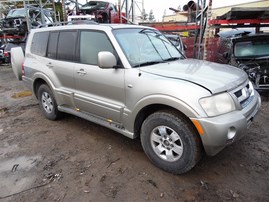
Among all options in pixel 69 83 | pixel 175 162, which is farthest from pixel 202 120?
pixel 69 83

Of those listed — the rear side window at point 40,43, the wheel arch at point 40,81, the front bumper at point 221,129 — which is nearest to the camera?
the front bumper at point 221,129

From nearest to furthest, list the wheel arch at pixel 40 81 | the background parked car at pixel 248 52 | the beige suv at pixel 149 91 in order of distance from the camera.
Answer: the beige suv at pixel 149 91
the wheel arch at pixel 40 81
the background parked car at pixel 248 52

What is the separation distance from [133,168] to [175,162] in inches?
23.6

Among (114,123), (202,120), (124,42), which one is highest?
(124,42)

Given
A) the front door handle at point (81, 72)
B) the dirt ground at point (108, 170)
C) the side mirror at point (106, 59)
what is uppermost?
the side mirror at point (106, 59)

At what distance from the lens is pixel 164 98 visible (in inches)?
107

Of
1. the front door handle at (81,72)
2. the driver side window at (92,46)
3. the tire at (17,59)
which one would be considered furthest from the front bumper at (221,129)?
the tire at (17,59)

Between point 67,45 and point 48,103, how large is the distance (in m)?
1.41

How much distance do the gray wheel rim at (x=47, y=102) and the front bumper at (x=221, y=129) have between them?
10.8ft

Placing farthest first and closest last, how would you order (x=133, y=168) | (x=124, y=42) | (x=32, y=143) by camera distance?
(x=32, y=143), (x=124, y=42), (x=133, y=168)

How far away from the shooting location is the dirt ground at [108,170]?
2674 millimetres

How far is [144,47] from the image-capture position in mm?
3555

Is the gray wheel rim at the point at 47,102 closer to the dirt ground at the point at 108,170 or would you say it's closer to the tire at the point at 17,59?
the dirt ground at the point at 108,170

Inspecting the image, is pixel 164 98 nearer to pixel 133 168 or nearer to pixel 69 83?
pixel 133 168
